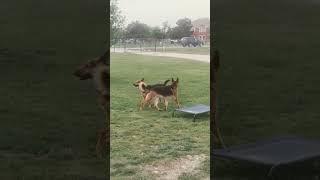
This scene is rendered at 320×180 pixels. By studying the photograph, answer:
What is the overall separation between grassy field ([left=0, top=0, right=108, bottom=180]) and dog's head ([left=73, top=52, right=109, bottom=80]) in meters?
0.03

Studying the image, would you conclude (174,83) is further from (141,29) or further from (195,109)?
(141,29)

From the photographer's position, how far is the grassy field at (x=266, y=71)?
2730 millimetres

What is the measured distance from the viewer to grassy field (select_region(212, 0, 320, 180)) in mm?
2730

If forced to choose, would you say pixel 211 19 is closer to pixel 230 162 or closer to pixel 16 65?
pixel 230 162

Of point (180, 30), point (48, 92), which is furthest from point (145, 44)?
point (48, 92)

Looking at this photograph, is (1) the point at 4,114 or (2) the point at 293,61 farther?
(2) the point at 293,61

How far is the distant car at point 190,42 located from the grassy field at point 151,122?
Answer: 0.11 metres

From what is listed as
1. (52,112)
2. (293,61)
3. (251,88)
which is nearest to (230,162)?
(251,88)

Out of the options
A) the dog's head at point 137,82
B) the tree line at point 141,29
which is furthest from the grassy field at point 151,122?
the tree line at point 141,29

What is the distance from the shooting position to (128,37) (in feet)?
8.59

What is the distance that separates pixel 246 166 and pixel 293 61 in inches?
32.7

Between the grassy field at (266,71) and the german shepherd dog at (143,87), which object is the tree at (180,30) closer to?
the grassy field at (266,71)

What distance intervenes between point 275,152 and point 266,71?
542 millimetres

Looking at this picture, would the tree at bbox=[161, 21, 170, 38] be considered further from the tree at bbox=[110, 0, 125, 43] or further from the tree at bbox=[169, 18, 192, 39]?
the tree at bbox=[110, 0, 125, 43]
